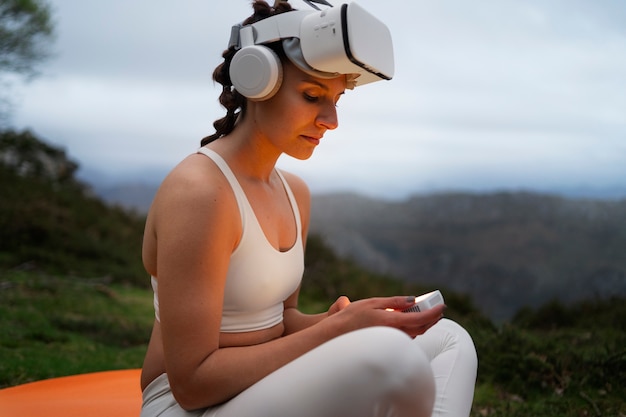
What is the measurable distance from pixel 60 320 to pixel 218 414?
4223mm

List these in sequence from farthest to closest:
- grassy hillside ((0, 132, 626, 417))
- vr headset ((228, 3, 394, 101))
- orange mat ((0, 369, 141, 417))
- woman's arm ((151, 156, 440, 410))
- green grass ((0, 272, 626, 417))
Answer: grassy hillside ((0, 132, 626, 417)), green grass ((0, 272, 626, 417)), orange mat ((0, 369, 141, 417)), vr headset ((228, 3, 394, 101)), woman's arm ((151, 156, 440, 410))

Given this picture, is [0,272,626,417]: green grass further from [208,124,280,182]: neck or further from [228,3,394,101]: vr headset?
[228,3,394,101]: vr headset

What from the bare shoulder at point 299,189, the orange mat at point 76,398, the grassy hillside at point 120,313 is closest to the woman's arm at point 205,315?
the bare shoulder at point 299,189

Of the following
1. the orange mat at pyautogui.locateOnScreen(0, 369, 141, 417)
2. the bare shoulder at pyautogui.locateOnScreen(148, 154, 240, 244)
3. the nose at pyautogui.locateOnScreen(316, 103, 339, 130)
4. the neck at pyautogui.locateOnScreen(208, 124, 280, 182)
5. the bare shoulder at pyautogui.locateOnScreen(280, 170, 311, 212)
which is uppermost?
the nose at pyautogui.locateOnScreen(316, 103, 339, 130)

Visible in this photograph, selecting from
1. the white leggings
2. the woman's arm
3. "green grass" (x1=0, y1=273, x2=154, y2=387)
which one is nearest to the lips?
the woman's arm

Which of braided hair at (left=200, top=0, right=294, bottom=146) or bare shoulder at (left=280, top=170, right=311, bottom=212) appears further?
bare shoulder at (left=280, top=170, right=311, bottom=212)

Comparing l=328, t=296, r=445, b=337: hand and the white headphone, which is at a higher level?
the white headphone

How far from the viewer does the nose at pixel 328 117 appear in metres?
1.79

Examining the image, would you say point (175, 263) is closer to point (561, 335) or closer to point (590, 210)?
point (561, 335)

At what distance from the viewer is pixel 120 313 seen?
6.40m

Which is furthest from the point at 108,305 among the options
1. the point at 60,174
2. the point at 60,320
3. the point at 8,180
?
the point at 60,174

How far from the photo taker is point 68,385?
254 centimetres

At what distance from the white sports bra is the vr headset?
0.79ft

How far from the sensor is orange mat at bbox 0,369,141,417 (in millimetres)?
2229
